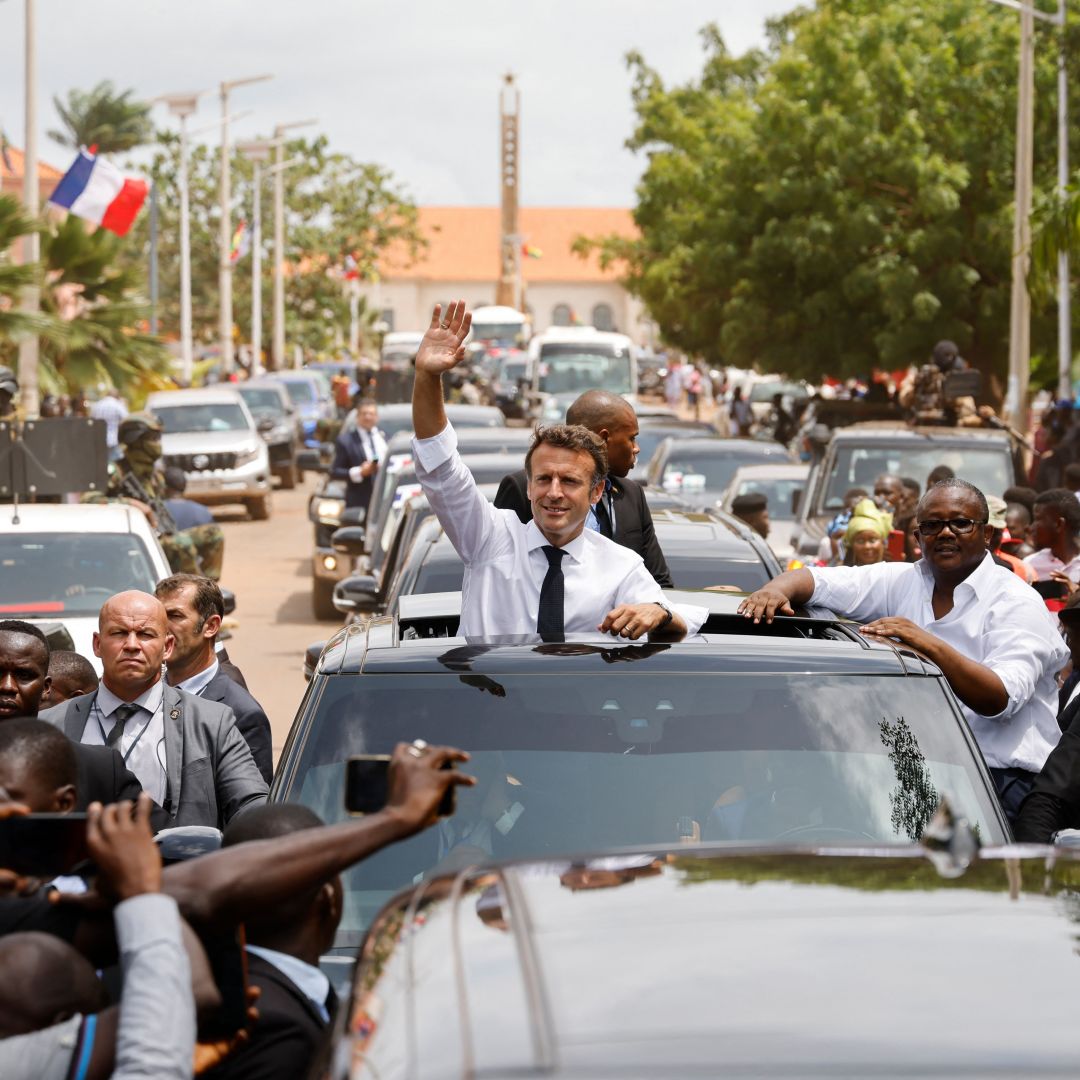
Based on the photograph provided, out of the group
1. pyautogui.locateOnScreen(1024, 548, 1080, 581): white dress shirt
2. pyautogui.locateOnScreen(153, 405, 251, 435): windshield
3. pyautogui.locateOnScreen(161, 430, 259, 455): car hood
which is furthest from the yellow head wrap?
pyautogui.locateOnScreen(153, 405, 251, 435): windshield

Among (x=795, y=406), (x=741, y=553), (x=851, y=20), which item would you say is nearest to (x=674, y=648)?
(x=741, y=553)

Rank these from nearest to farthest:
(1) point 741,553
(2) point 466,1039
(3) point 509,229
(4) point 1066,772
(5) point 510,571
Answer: (2) point 466,1039 < (4) point 1066,772 < (5) point 510,571 < (1) point 741,553 < (3) point 509,229

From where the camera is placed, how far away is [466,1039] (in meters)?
2.45

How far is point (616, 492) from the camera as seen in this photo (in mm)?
6918

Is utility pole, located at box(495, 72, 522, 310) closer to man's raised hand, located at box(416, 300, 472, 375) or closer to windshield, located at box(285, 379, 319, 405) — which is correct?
windshield, located at box(285, 379, 319, 405)

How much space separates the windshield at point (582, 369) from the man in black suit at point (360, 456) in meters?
18.4

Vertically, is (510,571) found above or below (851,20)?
below

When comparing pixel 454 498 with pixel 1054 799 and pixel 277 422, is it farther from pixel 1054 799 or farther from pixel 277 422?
pixel 277 422

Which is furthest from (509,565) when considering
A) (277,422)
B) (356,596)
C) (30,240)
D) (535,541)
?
(277,422)

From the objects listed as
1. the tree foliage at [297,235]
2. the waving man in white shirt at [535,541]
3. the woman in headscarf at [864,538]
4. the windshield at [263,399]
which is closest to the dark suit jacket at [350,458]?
the woman in headscarf at [864,538]

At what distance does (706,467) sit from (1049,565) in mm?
9399

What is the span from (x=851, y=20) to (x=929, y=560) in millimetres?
28762

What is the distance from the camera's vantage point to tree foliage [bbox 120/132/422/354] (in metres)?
67.1

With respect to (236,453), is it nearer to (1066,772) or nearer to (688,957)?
(1066,772)
